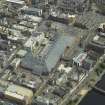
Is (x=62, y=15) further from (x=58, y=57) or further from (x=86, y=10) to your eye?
(x=58, y=57)

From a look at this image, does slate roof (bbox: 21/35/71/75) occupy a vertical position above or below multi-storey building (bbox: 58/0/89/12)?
below

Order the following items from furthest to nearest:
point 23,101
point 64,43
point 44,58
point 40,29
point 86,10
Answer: point 86,10, point 40,29, point 64,43, point 44,58, point 23,101

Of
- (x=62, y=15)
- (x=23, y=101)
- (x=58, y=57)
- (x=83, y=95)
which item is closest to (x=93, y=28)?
(x=62, y=15)

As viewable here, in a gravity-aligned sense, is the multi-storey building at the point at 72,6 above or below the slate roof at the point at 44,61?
above

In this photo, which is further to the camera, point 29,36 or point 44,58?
point 29,36

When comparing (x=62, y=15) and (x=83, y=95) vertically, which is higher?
(x=62, y=15)

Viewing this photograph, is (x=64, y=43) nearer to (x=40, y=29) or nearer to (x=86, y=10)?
(x=40, y=29)

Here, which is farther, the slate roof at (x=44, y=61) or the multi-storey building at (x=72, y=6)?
the multi-storey building at (x=72, y=6)

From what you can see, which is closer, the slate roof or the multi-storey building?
the slate roof

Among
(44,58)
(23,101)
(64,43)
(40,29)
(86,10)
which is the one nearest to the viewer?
(23,101)

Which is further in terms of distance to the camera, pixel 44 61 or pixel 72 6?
pixel 72 6

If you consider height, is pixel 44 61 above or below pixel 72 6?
below
